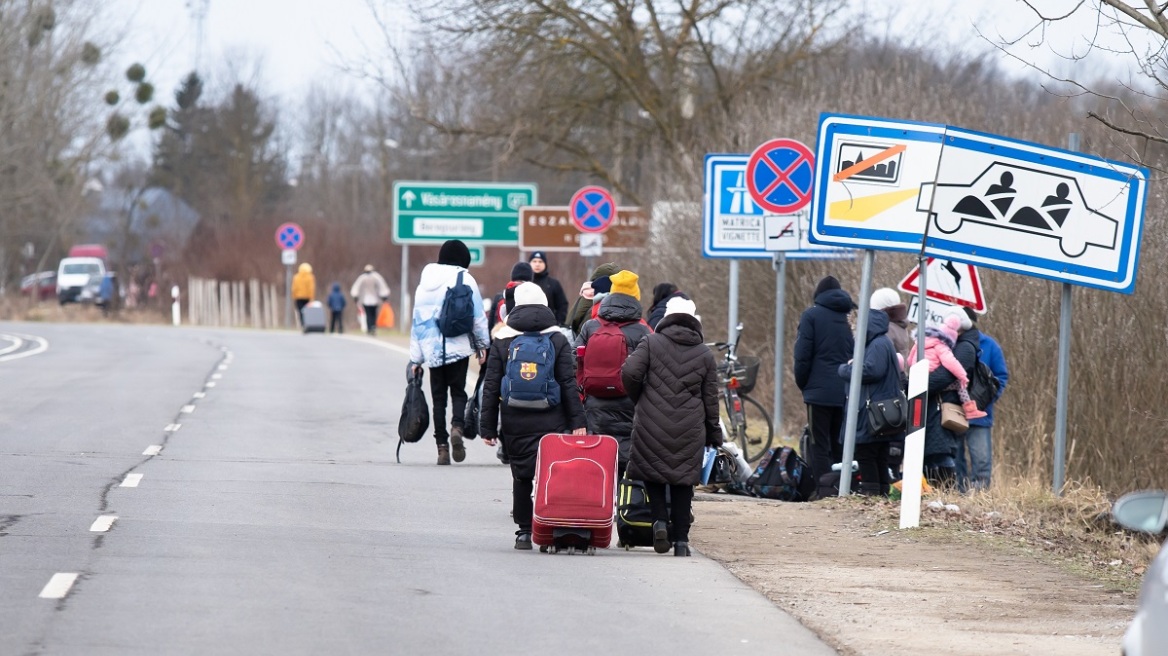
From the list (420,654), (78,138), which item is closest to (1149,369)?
(420,654)

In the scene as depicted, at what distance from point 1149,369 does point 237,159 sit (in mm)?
77868

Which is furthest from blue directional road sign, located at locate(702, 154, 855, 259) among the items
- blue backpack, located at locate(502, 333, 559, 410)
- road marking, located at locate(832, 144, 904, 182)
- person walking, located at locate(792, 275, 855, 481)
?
blue backpack, located at locate(502, 333, 559, 410)

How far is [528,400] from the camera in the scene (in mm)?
10250

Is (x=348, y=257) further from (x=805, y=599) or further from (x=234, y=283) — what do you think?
(x=805, y=599)

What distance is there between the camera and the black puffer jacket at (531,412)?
1027 cm

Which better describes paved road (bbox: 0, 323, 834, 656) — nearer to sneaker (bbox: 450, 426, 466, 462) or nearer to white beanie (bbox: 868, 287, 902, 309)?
sneaker (bbox: 450, 426, 466, 462)

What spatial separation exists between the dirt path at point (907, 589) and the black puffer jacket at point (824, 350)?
66.2 inches

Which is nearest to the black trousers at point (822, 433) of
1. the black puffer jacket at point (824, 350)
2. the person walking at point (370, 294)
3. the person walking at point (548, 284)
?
the black puffer jacket at point (824, 350)

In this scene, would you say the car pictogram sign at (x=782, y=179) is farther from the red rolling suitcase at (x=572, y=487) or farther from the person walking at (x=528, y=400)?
the red rolling suitcase at (x=572, y=487)

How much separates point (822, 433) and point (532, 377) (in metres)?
4.30

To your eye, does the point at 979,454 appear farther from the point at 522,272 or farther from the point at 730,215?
the point at 522,272

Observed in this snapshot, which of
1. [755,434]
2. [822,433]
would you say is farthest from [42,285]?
[822,433]

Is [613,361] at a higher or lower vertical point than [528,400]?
higher

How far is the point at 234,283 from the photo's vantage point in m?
56.6
